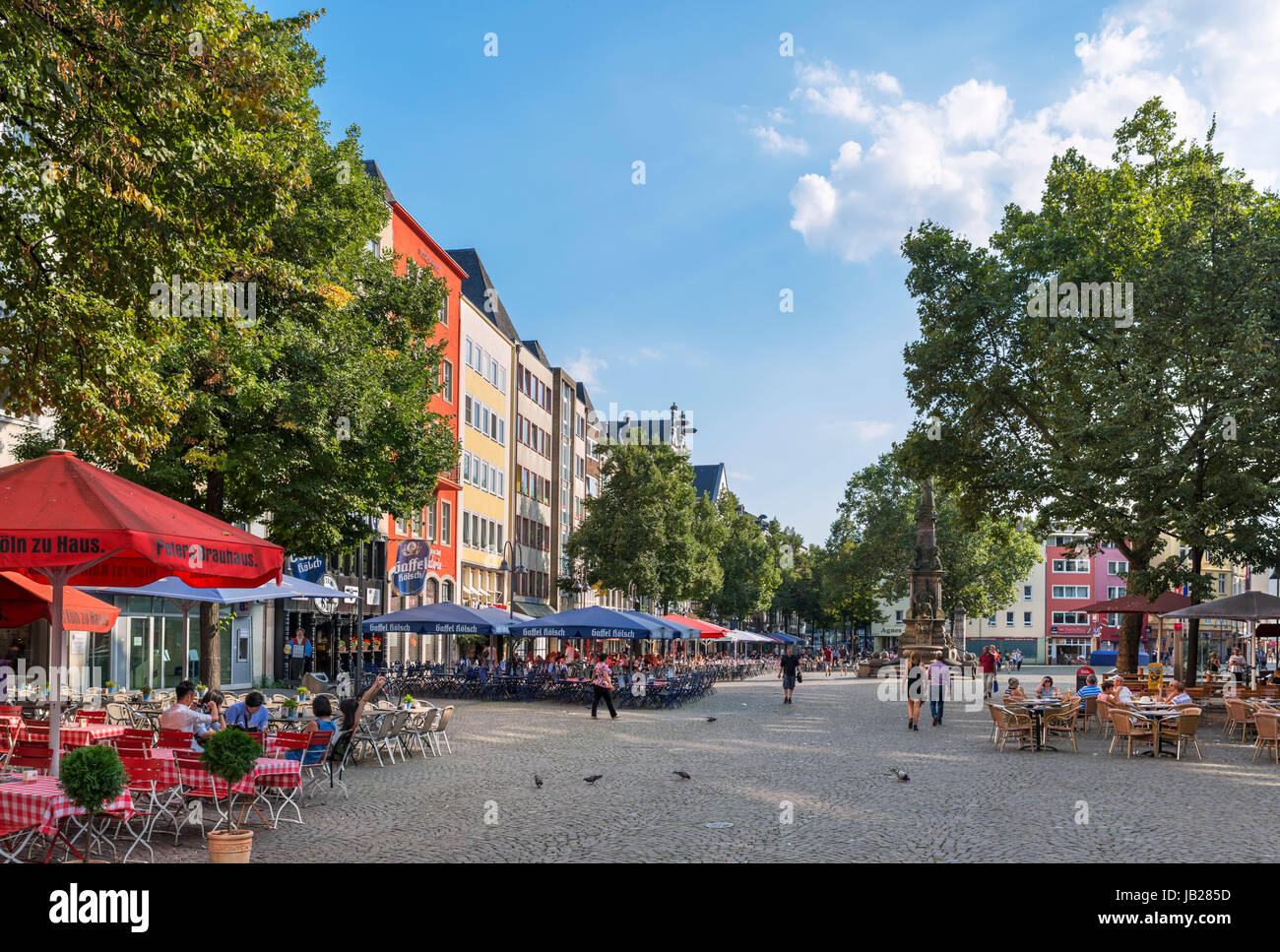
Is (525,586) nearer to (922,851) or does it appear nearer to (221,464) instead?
(221,464)

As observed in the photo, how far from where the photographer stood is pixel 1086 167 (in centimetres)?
3666

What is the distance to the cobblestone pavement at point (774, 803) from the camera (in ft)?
35.0

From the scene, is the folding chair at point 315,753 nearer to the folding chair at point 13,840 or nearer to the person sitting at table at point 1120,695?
the folding chair at point 13,840

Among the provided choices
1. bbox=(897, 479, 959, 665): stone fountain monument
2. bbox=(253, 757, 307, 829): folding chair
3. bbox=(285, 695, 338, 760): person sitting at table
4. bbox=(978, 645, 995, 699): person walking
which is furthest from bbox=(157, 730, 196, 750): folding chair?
bbox=(897, 479, 959, 665): stone fountain monument

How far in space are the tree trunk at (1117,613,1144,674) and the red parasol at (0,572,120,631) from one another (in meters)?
26.4

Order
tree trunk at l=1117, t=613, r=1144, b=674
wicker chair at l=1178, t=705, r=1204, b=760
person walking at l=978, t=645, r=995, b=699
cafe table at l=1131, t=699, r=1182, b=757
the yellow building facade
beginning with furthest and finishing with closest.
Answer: the yellow building facade
person walking at l=978, t=645, r=995, b=699
tree trunk at l=1117, t=613, r=1144, b=674
cafe table at l=1131, t=699, r=1182, b=757
wicker chair at l=1178, t=705, r=1204, b=760

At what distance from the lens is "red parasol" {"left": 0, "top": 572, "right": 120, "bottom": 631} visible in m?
13.7

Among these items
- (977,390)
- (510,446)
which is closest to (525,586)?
(510,446)

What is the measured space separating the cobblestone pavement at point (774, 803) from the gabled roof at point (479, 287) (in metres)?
42.2

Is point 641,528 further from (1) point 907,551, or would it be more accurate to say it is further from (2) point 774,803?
(2) point 774,803

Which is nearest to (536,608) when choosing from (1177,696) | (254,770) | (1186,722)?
(1177,696)

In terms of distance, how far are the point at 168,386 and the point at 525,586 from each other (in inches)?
2054

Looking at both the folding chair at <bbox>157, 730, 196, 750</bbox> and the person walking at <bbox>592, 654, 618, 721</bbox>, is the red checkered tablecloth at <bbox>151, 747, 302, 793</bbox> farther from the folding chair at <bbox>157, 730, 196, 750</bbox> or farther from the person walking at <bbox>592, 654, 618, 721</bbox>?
the person walking at <bbox>592, 654, 618, 721</bbox>

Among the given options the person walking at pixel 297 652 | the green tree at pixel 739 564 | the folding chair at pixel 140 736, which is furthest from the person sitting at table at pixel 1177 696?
the green tree at pixel 739 564
